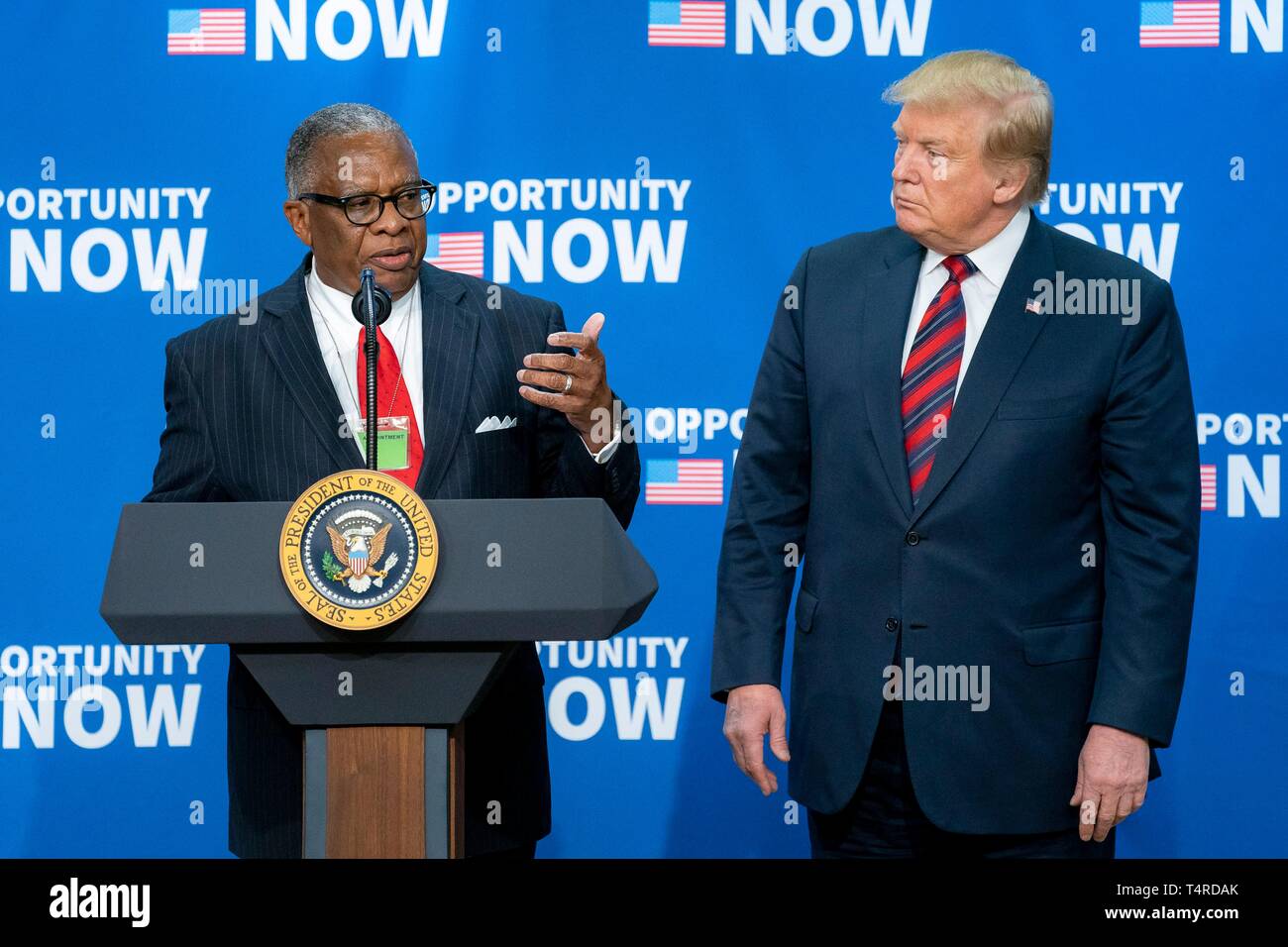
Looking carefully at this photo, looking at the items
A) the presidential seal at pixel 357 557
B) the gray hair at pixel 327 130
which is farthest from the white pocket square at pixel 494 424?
the presidential seal at pixel 357 557

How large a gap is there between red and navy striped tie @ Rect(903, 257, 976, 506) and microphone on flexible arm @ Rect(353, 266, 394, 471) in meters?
0.74

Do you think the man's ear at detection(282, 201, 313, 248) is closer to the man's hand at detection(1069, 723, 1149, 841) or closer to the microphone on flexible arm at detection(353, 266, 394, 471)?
the microphone on flexible arm at detection(353, 266, 394, 471)

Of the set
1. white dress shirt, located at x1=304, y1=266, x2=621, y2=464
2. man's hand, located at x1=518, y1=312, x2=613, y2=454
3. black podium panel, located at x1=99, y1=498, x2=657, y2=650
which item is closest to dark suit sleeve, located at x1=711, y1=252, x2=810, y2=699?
man's hand, located at x1=518, y1=312, x2=613, y2=454

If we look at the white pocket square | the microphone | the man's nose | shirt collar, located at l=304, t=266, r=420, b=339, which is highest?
the man's nose

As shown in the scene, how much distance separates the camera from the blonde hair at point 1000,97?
2.13 m

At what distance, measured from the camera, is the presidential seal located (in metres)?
1.55

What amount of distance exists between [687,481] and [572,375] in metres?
1.35

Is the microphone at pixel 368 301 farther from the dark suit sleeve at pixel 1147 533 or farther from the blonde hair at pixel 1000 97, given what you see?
the dark suit sleeve at pixel 1147 533

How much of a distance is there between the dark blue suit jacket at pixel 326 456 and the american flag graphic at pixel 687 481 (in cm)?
88

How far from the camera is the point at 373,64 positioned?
3.25 meters

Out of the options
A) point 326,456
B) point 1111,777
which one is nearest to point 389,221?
point 326,456
